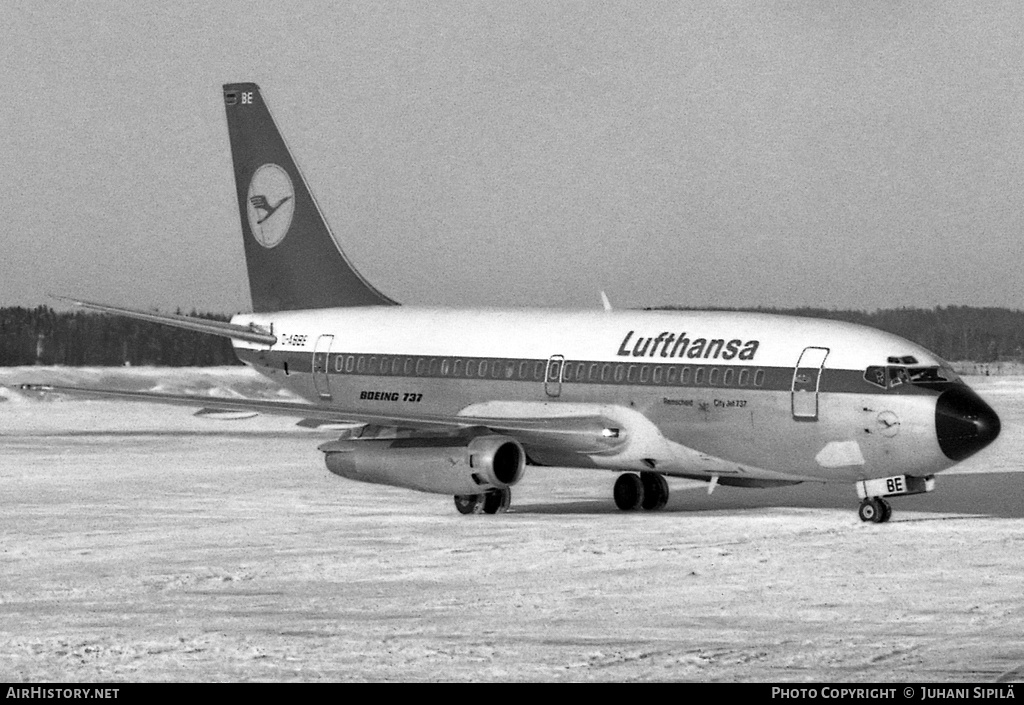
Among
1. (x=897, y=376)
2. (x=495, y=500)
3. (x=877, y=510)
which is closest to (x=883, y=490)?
(x=877, y=510)

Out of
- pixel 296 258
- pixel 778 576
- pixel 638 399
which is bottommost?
pixel 778 576

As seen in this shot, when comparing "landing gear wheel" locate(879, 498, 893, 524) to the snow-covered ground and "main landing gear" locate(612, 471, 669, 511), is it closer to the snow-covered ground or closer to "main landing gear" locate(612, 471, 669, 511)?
the snow-covered ground

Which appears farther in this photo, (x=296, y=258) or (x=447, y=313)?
(x=296, y=258)

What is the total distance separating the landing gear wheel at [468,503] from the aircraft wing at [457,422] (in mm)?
1291

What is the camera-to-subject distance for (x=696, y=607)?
20.6 m

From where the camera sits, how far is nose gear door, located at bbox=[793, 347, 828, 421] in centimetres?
2938

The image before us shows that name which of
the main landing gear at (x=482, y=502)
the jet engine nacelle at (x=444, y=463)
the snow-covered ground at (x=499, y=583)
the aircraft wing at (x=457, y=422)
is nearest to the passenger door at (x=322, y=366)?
the snow-covered ground at (x=499, y=583)

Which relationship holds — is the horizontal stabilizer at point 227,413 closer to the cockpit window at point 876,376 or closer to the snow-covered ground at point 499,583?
the snow-covered ground at point 499,583

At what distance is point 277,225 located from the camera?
40.1 metres

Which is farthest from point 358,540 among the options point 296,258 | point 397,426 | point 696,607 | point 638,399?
point 296,258

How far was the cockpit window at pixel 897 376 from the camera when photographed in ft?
94.9

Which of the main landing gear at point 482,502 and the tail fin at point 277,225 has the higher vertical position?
the tail fin at point 277,225

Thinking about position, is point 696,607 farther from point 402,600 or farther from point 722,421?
point 722,421

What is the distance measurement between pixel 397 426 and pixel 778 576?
10.3 meters
